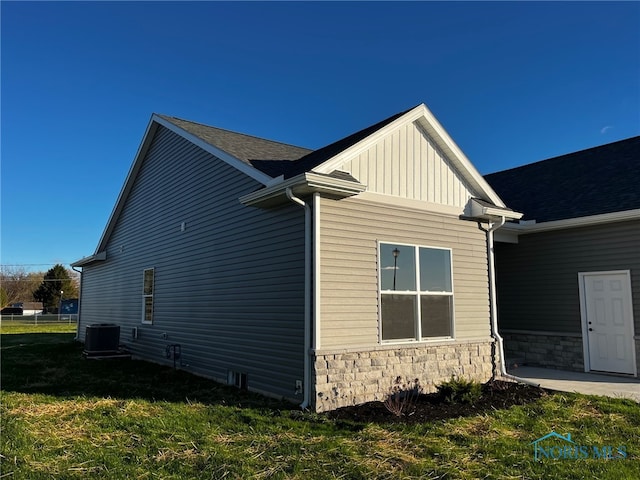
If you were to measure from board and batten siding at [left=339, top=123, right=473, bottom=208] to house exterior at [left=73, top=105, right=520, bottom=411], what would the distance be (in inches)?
1.0

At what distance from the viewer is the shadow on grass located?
6906 millimetres

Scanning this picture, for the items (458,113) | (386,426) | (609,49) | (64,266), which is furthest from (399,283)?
(64,266)

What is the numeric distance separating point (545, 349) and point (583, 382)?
1.98 metres

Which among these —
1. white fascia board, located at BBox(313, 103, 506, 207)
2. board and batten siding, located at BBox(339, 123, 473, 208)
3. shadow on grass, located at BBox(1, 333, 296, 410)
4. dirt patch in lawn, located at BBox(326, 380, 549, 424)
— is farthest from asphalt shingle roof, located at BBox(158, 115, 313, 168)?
dirt patch in lawn, located at BBox(326, 380, 549, 424)

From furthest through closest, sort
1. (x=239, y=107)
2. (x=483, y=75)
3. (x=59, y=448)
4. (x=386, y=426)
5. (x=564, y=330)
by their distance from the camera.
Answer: (x=239, y=107) < (x=483, y=75) < (x=564, y=330) < (x=386, y=426) < (x=59, y=448)

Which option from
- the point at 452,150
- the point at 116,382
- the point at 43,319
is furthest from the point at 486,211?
the point at 43,319

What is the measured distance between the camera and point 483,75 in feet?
38.6

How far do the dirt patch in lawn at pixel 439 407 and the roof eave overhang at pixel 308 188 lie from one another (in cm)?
298

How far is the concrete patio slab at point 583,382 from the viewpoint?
7.54 meters

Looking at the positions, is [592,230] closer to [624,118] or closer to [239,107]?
[624,118]

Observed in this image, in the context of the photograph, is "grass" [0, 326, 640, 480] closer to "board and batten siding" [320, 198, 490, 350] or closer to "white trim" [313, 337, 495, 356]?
"white trim" [313, 337, 495, 356]

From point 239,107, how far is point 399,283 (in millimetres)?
9272

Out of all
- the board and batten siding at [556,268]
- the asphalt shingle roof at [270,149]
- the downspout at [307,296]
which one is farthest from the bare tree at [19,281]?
the downspout at [307,296]

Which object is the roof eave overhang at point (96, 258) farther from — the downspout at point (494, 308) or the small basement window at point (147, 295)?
the downspout at point (494, 308)
